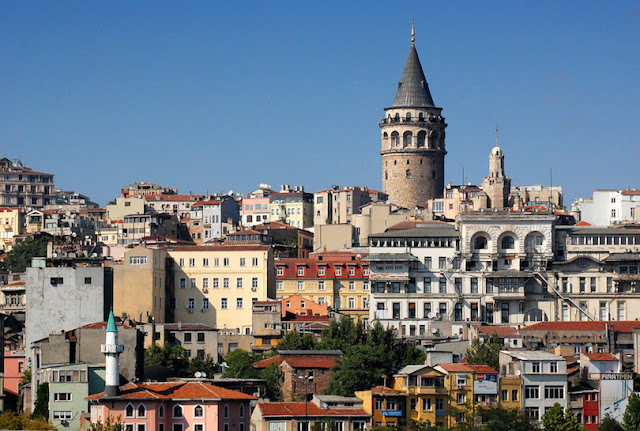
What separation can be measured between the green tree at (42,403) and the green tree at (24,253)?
46422 mm

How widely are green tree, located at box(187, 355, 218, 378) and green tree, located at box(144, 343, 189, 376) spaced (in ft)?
0.97

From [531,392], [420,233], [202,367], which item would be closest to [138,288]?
[202,367]

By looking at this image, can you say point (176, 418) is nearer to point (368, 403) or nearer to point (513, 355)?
point (368, 403)

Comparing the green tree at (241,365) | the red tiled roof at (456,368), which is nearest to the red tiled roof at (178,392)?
the green tree at (241,365)

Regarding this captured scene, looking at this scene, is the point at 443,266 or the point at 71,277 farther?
the point at 443,266

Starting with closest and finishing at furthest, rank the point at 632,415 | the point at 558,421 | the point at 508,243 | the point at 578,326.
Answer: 1. the point at 558,421
2. the point at 632,415
3. the point at 578,326
4. the point at 508,243

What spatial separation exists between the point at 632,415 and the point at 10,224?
274 feet

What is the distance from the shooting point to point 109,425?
66.1 meters

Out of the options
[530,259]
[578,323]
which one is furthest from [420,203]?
[578,323]

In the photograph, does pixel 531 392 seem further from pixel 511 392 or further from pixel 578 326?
pixel 578 326

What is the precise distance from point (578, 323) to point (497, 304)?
795 centimetres

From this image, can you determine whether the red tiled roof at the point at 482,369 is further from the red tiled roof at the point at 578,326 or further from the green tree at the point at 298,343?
the red tiled roof at the point at 578,326

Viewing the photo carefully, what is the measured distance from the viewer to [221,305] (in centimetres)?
9638

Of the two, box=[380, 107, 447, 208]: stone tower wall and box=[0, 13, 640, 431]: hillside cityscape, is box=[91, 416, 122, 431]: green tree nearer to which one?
box=[0, 13, 640, 431]: hillside cityscape
